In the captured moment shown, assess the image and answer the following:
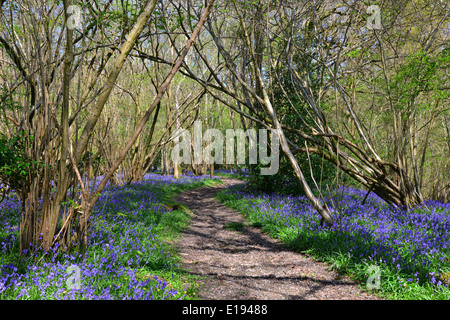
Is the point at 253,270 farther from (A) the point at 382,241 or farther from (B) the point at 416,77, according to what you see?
(B) the point at 416,77

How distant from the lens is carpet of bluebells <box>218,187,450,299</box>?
3906 millimetres

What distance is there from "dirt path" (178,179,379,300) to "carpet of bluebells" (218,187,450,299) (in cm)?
30

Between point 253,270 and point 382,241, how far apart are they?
7.69ft

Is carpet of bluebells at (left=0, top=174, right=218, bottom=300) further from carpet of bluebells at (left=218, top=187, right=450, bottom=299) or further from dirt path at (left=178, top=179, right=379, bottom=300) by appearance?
carpet of bluebells at (left=218, top=187, right=450, bottom=299)

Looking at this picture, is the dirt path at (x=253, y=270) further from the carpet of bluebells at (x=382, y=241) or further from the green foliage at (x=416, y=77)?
the green foliage at (x=416, y=77)

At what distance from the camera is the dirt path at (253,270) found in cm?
411

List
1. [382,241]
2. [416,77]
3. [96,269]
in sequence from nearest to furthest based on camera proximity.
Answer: [96,269]
[382,241]
[416,77]

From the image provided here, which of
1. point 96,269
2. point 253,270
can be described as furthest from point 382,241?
point 96,269

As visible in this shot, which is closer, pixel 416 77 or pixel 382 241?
pixel 382 241

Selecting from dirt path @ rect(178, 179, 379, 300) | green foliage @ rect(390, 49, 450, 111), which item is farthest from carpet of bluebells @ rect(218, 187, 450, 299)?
green foliage @ rect(390, 49, 450, 111)

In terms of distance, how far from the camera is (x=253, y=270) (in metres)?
5.07

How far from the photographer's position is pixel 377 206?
28.6ft
